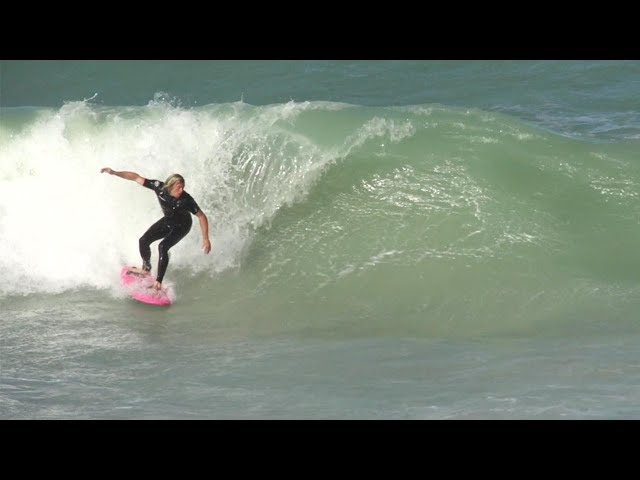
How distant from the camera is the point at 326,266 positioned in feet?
35.7

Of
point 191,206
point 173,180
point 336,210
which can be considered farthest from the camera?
point 336,210

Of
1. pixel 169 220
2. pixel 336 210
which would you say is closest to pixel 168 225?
pixel 169 220

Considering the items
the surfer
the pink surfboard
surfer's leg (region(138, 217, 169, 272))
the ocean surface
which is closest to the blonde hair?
the surfer

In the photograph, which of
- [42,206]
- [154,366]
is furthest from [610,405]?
[42,206]

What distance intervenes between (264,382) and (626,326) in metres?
Answer: 3.58

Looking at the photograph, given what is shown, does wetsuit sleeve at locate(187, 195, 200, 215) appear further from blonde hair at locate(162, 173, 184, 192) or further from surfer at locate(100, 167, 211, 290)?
blonde hair at locate(162, 173, 184, 192)

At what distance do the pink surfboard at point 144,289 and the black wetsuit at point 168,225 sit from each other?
165 mm

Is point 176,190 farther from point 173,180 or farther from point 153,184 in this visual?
point 153,184

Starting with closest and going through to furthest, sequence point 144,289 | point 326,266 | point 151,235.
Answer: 1. point 151,235
2. point 144,289
3. point 326,266

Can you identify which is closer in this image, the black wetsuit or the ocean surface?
the ocean surface

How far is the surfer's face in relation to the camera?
9523 millimetres

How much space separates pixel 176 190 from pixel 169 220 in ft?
1.53

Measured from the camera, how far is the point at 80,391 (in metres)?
7.40

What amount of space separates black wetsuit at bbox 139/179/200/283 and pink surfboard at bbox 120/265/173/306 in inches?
6.5
